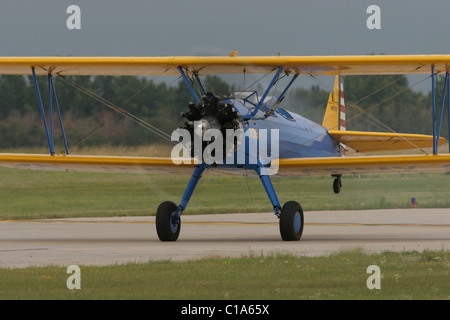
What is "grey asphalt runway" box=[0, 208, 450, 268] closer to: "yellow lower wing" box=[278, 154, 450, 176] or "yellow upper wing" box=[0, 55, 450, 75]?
"yellow lower wing" box=[278, 154, 450, 176]

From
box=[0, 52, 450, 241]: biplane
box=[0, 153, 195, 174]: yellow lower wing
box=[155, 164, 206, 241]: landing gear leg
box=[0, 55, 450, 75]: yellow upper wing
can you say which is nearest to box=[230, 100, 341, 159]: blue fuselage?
box=[0, 52, 450, 241]: biplane

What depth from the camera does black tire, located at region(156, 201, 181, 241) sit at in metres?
15.3

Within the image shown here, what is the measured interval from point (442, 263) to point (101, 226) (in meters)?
10.7

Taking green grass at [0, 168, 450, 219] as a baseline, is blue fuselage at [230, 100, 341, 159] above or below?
above

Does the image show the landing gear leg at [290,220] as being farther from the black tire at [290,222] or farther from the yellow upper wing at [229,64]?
the yellow upper wing at [229,64]

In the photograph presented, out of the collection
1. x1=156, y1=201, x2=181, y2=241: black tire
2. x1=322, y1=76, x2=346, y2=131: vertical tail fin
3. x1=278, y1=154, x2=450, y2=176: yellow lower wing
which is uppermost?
x1=322, y1=76, x2=346, y2=131: vertical tail fin

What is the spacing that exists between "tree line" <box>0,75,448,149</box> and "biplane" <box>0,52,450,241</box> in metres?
0.98

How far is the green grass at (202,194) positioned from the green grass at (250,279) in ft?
34.0

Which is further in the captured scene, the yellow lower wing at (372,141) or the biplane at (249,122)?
the yellow lower wing at (372,141)

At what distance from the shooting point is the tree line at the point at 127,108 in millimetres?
25250

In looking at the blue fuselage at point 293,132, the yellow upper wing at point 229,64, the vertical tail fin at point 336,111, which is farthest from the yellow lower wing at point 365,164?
the vertical tail fin at point 336,111

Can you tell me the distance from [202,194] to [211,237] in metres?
12.6

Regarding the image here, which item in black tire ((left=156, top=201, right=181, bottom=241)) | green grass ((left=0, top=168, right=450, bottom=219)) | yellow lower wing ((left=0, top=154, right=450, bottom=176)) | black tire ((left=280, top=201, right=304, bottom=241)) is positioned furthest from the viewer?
green grass ((left=0, top=168, right=450, bottom=219))
